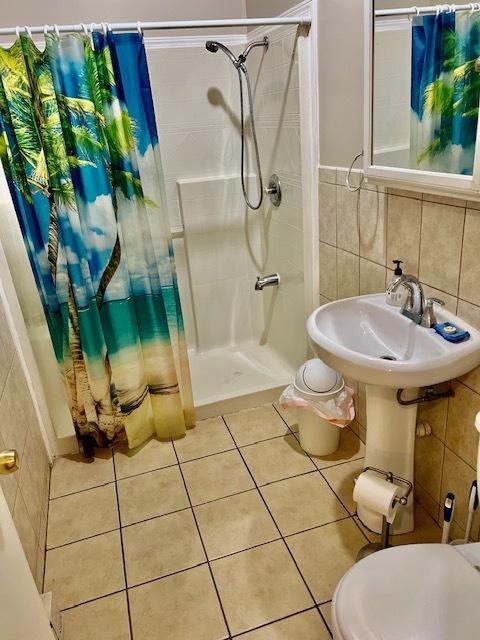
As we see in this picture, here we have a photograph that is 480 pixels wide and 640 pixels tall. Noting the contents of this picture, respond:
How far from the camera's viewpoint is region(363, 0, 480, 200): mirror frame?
114 centimetres

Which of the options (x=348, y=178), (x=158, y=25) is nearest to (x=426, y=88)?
(x=348, y=178)

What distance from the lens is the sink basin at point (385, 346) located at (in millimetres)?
1234

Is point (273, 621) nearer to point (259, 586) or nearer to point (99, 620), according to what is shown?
point (259, 586)

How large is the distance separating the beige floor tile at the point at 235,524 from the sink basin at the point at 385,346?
0.76 meters

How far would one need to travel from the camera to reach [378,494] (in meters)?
1.46

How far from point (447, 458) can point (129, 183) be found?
1544 millimetres

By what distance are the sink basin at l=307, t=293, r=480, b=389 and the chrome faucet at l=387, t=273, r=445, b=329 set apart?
Result: 0.08 ft

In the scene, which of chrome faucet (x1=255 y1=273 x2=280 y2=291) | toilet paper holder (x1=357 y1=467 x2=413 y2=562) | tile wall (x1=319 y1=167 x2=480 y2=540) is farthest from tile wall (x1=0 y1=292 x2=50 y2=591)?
tile wall (x1=319 y1=167 x2=480 y2=540)

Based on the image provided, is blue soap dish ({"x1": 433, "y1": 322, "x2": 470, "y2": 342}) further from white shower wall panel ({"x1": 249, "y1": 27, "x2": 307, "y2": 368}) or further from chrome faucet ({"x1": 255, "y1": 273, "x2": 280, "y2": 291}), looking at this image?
chrome faucet ({"x1": 255, "y1": 273, "x2": 280, "y2": 291})

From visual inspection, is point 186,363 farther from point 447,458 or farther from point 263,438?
point 447,458

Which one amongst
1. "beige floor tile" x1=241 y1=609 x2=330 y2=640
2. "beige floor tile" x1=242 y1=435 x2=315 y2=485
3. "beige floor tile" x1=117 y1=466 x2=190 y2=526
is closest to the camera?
"beige floor tile" x1=241 y1=609 x2=330 y2=640

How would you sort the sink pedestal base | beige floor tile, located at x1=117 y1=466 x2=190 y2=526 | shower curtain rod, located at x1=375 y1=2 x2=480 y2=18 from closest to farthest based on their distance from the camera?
shower curtain rod, located at x1=375 y1=2 x2=480 y2=18
the sink pedestal base
beige floor tile, located at x1=117 y1=466 x2=190 y2=526

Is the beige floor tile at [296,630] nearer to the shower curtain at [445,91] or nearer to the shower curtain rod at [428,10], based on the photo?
the shower curtain at [445,91]

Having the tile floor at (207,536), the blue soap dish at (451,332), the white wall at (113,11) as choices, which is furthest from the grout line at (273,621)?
the white wall at (113,11)
